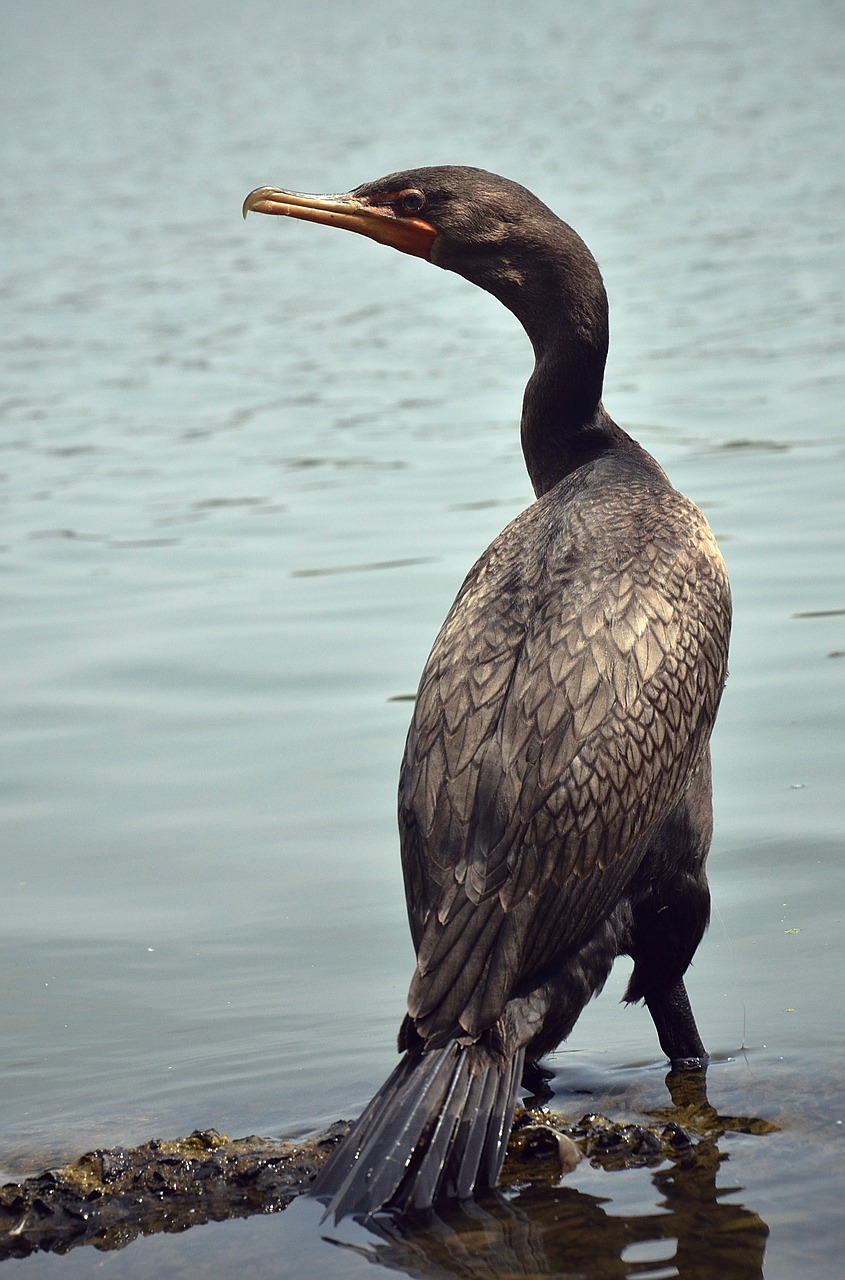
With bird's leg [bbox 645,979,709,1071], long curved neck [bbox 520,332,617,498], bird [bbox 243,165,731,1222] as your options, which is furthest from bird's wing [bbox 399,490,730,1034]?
long curved neck [bbox 520,332,617,498]

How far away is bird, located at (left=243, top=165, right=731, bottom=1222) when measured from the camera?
3.86 m

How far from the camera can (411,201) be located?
5.48 metres

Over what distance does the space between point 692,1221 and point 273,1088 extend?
50.3 inches

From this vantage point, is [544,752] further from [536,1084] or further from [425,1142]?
[536,1084]

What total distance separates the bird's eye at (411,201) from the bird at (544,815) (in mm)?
989

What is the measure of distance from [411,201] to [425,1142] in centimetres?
278

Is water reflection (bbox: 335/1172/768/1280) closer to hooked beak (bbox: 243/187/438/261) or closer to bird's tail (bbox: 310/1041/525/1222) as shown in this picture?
bird's tail (bbox: 310/1041/525/1222)

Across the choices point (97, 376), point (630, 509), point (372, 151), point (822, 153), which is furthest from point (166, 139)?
point (630, 509)

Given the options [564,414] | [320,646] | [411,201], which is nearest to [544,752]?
[564,414]

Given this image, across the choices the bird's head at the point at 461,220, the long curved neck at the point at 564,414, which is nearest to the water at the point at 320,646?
the long curved neck at the point at 564,414

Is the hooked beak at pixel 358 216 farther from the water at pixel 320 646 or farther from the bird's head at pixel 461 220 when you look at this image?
the water at pixel 320 646

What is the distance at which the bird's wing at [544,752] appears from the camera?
159 inches

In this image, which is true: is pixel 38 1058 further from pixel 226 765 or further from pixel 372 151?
pixel 372 151

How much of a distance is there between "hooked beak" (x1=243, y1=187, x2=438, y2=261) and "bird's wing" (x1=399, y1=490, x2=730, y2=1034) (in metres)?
1.33
